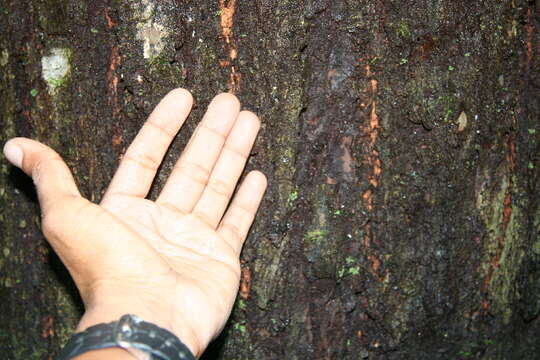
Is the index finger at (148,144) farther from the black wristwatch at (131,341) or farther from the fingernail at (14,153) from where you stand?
the black wristwatch at (131,341)

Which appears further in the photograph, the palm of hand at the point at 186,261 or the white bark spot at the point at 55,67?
Result: the white bark spot at the point at 55,67

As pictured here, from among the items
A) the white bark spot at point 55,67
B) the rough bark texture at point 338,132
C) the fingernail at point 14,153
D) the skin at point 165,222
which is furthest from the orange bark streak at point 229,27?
the fingernail at point 14,153

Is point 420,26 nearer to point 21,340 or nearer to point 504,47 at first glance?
point 504,47

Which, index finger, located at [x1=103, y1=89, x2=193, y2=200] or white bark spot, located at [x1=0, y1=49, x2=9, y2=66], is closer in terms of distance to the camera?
index finger, located at [x1=103, y1=89, x2=193, y2=200]

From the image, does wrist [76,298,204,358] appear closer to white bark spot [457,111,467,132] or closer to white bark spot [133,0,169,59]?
white bark spot [133,0,169,59]

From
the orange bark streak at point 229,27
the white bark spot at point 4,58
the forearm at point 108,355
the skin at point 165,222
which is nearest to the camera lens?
the forearm at point 108,355

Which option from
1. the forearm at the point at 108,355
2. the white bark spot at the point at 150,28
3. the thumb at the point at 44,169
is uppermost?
the white bark spot at the point at 150,28

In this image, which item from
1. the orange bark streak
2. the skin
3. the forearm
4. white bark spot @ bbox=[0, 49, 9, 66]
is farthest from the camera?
white bark spot @ bbox=[0, 49, 9, 66]

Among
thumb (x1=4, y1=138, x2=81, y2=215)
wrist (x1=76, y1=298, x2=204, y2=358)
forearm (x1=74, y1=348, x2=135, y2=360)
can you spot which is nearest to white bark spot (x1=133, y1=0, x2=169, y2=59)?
thumb (x1=4, y1=138, x2=81, y2=215)
